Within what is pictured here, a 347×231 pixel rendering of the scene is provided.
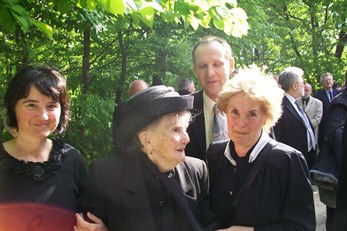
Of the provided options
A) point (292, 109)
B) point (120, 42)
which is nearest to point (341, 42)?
point (120, 42)

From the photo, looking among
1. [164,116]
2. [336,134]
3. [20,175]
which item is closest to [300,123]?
[336,134]

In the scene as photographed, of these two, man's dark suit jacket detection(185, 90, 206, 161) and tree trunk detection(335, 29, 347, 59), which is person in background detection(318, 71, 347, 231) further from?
tree trunk detection(335, 29, 347, 59)

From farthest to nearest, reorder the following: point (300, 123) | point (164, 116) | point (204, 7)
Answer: point (300, 123) → point (204, 7) → point (164, 116)

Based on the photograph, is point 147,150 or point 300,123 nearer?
point 147,150

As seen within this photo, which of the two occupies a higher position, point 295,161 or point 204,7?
point 204,7

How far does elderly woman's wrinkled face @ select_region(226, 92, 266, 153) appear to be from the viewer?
2332mm

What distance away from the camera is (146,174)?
209cm

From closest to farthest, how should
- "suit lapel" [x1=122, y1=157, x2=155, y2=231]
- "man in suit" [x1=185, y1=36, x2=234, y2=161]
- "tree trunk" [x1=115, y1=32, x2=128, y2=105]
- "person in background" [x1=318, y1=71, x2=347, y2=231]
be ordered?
"suit lapel" [x1=122, y1=157, x2=155, y2=231], "man in suit" [x1=185, y1=36, x2=234, y2=161], "person in background" [x1=318, y1=71, x2=347, y2=231], "tree trunk" [x1=115, y1=32, x2=128, y2=105]

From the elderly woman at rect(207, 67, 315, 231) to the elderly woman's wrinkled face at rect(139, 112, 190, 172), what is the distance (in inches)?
15.7

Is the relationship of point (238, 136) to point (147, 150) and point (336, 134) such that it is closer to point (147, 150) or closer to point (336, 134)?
point (147, 150)

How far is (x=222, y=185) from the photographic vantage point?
92.7 inches

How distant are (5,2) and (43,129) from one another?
77cm

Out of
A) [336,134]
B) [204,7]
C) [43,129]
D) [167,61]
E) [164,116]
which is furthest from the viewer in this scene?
[167,61]

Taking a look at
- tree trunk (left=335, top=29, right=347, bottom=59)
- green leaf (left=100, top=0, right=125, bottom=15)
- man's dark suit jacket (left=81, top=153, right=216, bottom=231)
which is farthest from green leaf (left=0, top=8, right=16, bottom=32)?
tree trunk (left=335, top=29, right=347, bottom=59)
